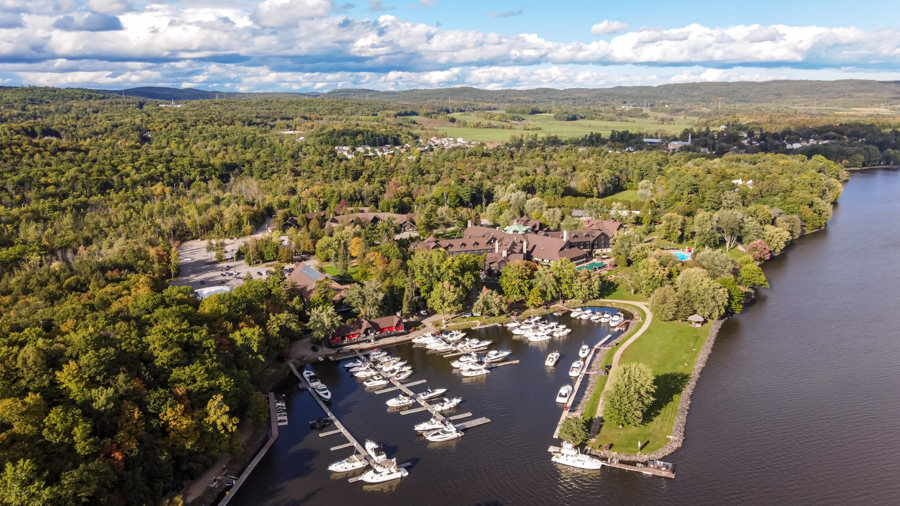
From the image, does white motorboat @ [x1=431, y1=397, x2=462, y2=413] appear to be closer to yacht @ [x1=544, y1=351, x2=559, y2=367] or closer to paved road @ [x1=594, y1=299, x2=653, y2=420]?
yacht @ [x1=544, y1=351, x2=559, y2=367]

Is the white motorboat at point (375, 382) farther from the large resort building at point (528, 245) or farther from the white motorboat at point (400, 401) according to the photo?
the large resort building at point (528, 245)

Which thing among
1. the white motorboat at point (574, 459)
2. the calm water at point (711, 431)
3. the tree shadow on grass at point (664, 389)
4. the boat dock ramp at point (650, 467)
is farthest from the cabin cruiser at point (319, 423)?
the tree shadow on grass at point (664, 389)

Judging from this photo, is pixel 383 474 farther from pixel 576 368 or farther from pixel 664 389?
pixel 664 389

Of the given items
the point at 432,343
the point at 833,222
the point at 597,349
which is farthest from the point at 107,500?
the point at 833,222

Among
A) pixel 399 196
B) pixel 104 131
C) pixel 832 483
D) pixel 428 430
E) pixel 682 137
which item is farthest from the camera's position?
pixel 682 137

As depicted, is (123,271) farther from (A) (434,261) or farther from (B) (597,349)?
(B) (597,349)
